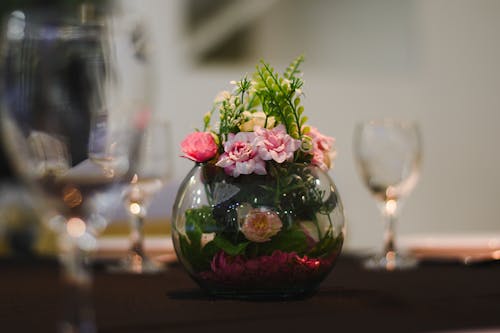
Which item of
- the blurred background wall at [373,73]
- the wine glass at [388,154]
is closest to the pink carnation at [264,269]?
the wine glass at [388,154]

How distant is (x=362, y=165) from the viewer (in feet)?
3.89

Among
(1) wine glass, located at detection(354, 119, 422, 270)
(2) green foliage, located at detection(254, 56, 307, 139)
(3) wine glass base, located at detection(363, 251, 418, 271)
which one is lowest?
(3) wine glass base, located at detection(363, 251, 418, 271)

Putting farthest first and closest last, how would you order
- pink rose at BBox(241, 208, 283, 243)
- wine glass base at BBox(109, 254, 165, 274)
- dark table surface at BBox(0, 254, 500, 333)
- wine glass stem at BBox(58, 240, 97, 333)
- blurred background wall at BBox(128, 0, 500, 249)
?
1. blurred background wall at BBox(128, 0, 500, 249)
2. wine glass base at BBox(109, 254, 165, 274)
3. pink rose at BBox(241, 208, 283, 243)
4. dark table surface at BBox(0, 254, 500, 333)
5. wine glass stem at BBox(58, 240, 97, 333)

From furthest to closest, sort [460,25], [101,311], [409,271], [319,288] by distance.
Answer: [460,25] → [409,271] → [319,288] → [101,311]

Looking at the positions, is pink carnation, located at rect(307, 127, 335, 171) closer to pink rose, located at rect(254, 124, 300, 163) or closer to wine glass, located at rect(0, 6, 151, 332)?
pink rose, located at rect(254, 124, 300, 163)

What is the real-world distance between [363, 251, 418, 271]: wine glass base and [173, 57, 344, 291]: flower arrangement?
12.2 inches

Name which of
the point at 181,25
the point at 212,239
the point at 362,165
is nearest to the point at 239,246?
the point at 212,239

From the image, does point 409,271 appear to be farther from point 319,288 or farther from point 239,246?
point 239,246

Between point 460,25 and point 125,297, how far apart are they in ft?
14.5

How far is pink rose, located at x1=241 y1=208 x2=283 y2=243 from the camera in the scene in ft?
2.39

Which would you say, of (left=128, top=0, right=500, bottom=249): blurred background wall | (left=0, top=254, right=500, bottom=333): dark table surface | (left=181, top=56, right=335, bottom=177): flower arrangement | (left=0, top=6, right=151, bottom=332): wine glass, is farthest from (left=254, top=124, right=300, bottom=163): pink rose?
(left=128, top=0, right=500, bottom=249): blurred background wall

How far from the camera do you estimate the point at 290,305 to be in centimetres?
71

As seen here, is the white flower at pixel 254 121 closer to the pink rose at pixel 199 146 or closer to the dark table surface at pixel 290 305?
the pink rose at pixel 199 146

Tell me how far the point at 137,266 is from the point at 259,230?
41 cm
